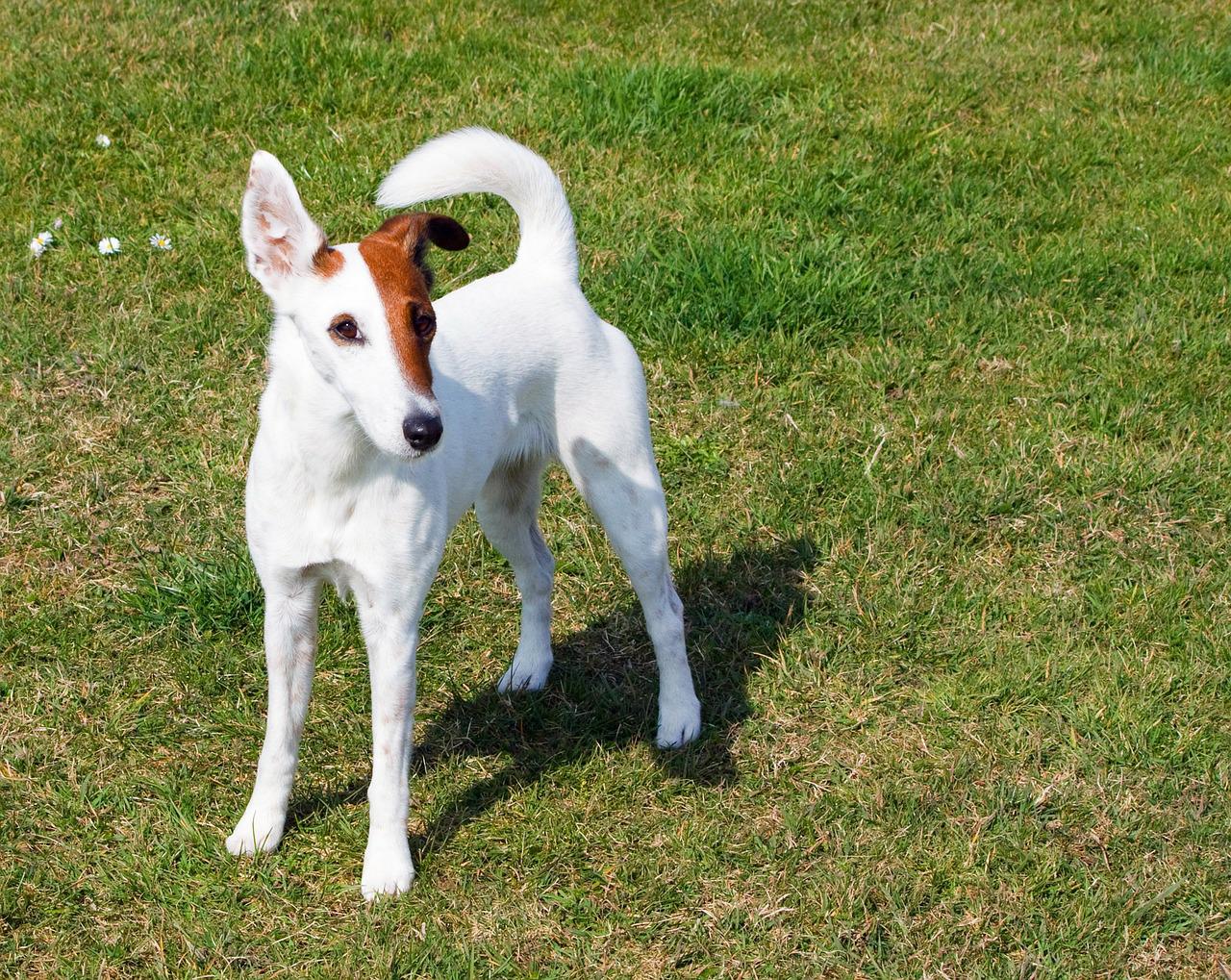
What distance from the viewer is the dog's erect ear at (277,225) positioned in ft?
9.85

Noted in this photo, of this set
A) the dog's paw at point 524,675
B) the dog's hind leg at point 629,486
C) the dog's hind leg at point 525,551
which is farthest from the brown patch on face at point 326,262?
the dog's paw at point 524,675

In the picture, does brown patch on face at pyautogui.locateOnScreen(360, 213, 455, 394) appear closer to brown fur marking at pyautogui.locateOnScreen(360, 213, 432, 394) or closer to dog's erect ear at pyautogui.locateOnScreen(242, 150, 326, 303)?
brown fur marking at pyautogui.locateOnScreen(360, 213, 432, 394)

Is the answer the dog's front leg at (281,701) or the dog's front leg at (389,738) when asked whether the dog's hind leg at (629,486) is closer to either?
the dog's front leg at (389,738)

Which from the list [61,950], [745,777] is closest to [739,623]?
[745,777]

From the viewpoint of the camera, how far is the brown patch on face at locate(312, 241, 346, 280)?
300cm

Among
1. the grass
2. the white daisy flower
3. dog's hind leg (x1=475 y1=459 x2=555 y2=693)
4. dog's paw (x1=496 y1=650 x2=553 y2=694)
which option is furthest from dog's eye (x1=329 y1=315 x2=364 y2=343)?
the white daisy flower

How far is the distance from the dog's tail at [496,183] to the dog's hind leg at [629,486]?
392mm

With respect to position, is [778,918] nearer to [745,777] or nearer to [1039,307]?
[745,777]

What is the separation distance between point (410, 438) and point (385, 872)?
135 centimetres

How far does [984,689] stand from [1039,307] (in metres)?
2.28

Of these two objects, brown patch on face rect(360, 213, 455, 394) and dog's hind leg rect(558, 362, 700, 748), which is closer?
brown patch on face rect(360, 213, 455, 394)

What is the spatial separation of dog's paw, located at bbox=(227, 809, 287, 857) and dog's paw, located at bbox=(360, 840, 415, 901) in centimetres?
30

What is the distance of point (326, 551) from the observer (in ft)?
10.9

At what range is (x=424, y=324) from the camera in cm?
300
